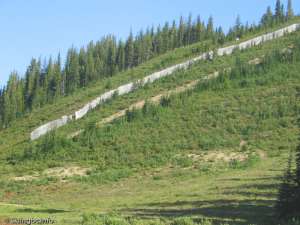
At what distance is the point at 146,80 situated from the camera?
295ft

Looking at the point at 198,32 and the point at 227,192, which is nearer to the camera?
the point at 227,192

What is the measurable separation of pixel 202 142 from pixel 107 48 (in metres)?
89.5

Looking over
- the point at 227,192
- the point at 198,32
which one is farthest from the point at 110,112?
the point at 198,32

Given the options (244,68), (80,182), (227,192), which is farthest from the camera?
(244,68)

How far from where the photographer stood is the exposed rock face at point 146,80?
236 ft

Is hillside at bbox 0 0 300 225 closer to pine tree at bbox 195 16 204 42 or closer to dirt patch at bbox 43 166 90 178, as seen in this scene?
dirt patch at bbox 43 166 90 178

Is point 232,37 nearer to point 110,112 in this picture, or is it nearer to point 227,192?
point 110,112

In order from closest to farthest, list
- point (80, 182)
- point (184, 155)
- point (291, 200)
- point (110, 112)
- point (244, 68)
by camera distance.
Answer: point (291, 200) → point (80, 182) → point (184, 155) → point (110, 112) → point (244, 68)

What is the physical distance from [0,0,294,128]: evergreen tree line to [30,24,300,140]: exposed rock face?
12322 millimetres

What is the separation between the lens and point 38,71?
120 m

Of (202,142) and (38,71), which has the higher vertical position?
(38,71)

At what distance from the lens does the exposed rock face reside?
71938 millimetres

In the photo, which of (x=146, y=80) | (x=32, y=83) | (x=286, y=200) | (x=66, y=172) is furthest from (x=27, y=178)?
(x=32, y=83)

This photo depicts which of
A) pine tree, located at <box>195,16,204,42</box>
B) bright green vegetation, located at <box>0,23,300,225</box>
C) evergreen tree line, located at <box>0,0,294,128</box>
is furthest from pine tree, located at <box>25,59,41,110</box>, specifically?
pine tree, located at <box>195,16,204,42</box>
